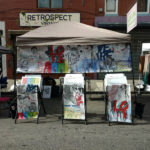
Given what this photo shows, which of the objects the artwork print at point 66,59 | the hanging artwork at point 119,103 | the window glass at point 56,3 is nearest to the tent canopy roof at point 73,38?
the artwork print at point 66,59

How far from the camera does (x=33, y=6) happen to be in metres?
12.1

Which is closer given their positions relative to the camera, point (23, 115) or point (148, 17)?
point (23, 115)

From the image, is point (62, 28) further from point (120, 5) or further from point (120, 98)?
point (120, 5)

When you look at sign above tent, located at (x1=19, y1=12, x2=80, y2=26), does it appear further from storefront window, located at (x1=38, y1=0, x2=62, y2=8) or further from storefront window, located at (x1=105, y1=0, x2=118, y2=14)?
storefront window, located at (x1=105, y1=0, x2=118, y2=14)

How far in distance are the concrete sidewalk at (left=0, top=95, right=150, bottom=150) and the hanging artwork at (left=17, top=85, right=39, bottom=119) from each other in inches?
8.6

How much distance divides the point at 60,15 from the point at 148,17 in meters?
6.10

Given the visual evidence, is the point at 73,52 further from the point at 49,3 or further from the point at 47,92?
the point at 49,3

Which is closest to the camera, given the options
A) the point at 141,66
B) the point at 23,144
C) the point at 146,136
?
the point at 23,144

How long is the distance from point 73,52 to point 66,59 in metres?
0.30

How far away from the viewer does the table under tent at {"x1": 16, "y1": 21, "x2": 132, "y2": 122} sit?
5.15m

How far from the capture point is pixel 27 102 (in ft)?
16.5

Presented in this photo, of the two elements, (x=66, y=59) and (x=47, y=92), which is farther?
(x=47, y=92)

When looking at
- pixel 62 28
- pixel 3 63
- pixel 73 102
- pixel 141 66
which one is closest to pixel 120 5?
pixel 141 66

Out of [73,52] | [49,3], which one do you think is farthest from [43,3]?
[73,52]
